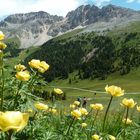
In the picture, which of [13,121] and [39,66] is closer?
[13,121]

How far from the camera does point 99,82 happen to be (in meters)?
188

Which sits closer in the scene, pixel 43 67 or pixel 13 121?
pixel 13 121

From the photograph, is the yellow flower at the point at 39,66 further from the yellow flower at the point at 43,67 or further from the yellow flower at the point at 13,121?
the yellow flower at the point at 13,121

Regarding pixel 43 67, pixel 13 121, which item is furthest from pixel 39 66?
pixel 13 121

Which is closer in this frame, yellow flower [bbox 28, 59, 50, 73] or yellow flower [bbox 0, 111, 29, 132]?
yellow flower [bbox 0, 111, 29, 132]

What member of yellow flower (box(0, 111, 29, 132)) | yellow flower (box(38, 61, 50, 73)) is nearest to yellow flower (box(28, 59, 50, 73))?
yellow flower (box(38, 61, 50, 73))

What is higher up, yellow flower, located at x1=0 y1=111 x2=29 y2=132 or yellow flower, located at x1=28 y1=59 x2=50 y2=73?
yellow flower, located at x1=28 y1=59 x2=50 y2=73

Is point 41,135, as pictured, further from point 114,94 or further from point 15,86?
point 114,94

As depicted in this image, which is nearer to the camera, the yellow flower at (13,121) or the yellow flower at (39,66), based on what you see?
the yellow flower at (13,121)

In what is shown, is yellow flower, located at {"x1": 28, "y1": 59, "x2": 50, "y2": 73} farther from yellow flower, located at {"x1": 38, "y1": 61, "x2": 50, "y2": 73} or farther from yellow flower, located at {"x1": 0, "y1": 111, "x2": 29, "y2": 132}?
yellow flower, located at {"x1": 0, "y1": 111, "x2": 29, "y2": 132}

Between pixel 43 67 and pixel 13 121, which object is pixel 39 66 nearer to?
pixel 43 67

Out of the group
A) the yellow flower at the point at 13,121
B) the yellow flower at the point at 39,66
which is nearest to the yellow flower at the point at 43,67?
the yellow flower at the point at 39,66

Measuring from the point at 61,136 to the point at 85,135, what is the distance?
42.1 inches

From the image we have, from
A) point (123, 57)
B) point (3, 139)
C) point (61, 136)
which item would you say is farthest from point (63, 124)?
point (123, 57)
